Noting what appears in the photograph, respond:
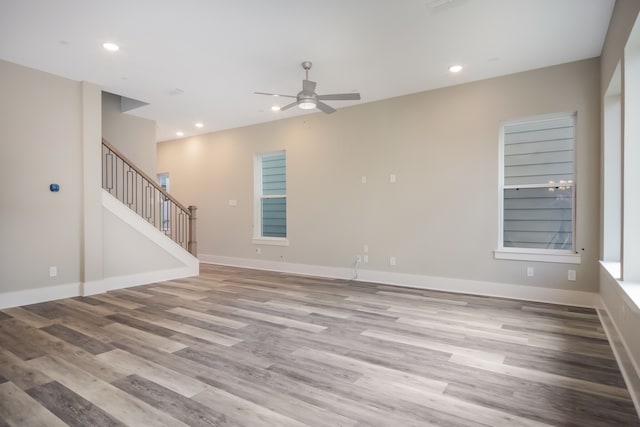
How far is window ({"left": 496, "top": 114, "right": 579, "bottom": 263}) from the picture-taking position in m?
4.58

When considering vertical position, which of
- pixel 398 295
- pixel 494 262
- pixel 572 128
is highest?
pixel 572 128

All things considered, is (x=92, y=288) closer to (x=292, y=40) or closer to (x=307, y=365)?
(x=307, y=365)

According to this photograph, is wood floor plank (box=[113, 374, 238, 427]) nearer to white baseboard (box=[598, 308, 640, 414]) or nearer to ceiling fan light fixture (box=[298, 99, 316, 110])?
white baseboard (box=[598, 308, 640, 414])

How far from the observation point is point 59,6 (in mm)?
3154

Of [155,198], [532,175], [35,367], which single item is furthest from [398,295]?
[155,198]

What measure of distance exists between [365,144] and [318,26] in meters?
2.72

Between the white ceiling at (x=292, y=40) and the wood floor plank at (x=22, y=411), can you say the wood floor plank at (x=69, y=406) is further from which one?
the white ceiling at (x=292, y=40)

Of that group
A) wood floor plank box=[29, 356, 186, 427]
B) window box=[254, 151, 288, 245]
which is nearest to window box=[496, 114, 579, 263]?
window box=[254, 151, 288, 245]

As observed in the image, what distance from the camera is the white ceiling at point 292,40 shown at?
10.5 feet

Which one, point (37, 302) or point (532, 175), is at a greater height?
point (532, 175)

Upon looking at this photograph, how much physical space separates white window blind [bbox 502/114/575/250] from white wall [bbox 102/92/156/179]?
6469mm

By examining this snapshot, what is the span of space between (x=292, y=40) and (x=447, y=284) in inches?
156

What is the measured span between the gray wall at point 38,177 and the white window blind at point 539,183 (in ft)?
19.9

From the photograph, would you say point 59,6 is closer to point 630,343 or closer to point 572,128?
point 630,343
